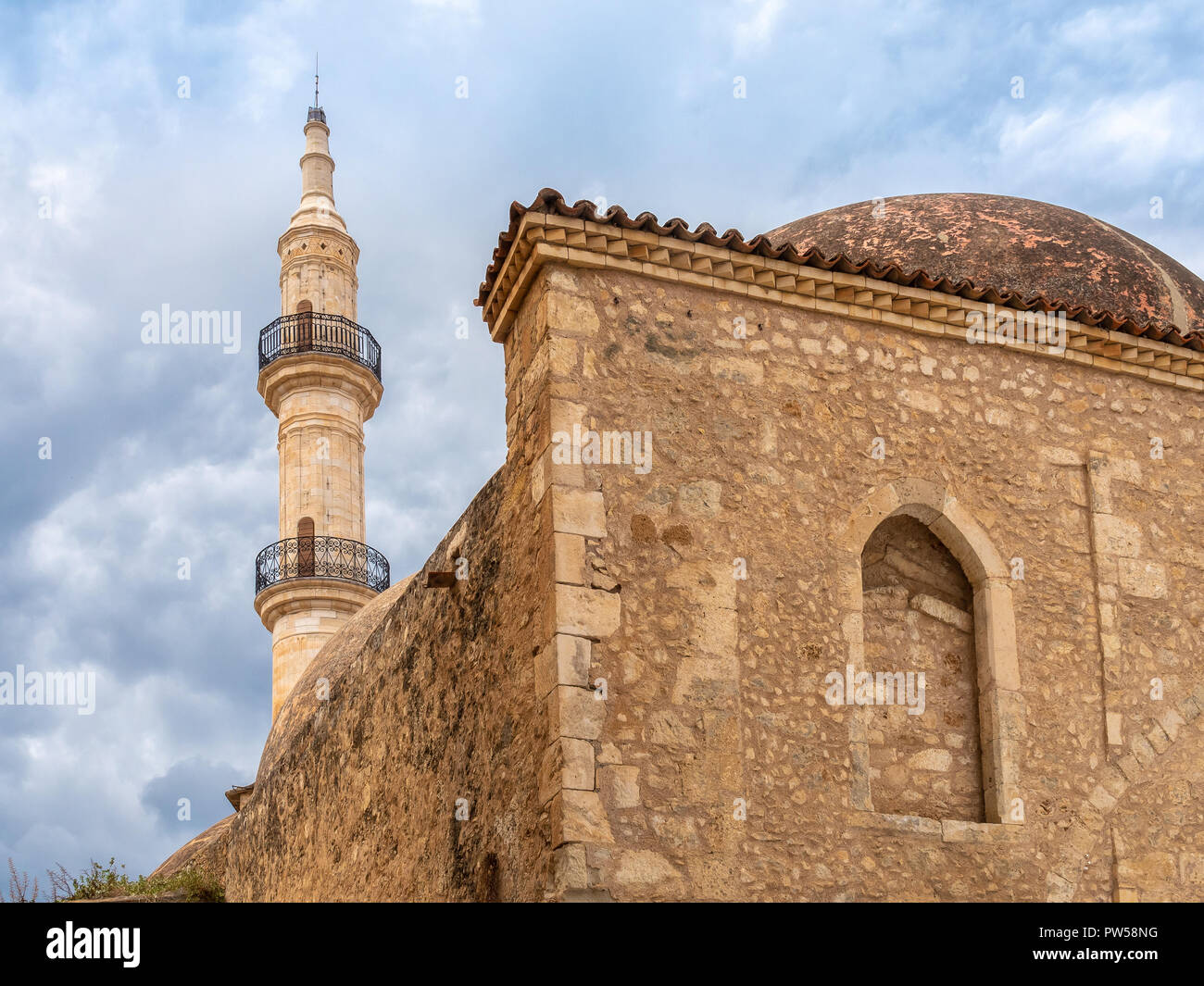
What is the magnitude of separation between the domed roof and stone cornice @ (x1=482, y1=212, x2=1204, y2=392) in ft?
4.21

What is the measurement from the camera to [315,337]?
26.1 metres

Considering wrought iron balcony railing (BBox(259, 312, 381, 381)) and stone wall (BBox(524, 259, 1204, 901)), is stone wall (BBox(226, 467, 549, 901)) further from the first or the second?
wrought iron balcony railing (BBox(259, 312, 381, 381))

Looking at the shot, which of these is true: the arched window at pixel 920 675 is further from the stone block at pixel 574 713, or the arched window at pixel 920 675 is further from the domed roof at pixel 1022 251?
the domed roof at pixel 1022 251

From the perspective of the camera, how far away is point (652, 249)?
302 inches

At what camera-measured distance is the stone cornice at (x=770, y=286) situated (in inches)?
297

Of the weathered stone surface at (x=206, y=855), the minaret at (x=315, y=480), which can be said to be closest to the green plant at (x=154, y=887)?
the weathered stone surface at (x=206, y=855)

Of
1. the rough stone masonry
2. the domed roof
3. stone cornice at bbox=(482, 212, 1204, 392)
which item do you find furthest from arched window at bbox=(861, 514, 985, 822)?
the domed roof

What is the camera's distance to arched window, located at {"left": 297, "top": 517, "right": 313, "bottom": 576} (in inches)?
987

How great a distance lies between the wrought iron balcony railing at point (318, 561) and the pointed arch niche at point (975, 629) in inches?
712

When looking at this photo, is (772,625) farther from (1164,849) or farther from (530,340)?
(1164,849)

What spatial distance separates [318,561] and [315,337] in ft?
14.0

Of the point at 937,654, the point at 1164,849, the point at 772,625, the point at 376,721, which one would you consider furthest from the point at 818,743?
the point at 376,721

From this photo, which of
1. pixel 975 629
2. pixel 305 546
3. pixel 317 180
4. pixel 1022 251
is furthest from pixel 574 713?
pixel 317 180

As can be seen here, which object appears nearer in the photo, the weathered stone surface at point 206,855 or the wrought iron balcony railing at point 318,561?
the weathered stone surface at point 206,855
